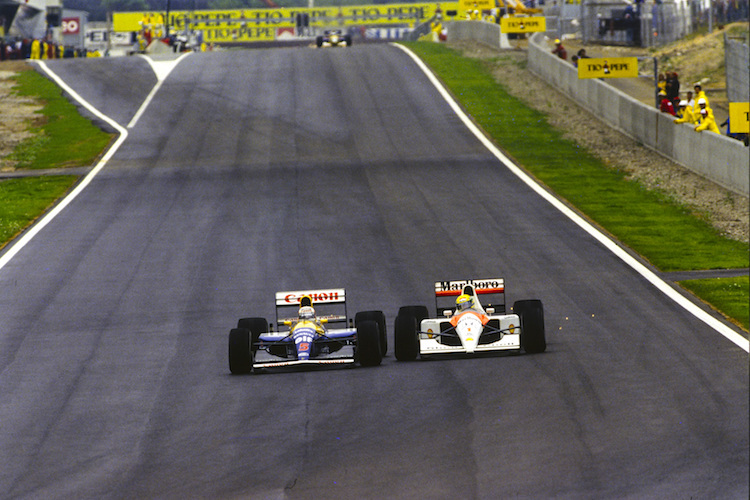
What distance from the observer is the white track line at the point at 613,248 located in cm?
1822

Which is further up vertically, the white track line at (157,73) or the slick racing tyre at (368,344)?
the white track line at (157,73)

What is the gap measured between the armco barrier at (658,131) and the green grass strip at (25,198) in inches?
705

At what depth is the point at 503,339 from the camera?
16.8 m

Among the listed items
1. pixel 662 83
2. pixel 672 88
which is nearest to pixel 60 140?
pixel 662 83

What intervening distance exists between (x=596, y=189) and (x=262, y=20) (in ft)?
363

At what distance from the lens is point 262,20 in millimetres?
138000

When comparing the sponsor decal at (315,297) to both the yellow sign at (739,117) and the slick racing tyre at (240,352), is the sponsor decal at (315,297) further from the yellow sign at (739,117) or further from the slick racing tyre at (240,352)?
the yellow sign at (739,117)

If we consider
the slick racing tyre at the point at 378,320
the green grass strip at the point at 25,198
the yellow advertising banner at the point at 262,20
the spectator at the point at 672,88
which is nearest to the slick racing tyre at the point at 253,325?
the slick racing tyre at the point at 378,320

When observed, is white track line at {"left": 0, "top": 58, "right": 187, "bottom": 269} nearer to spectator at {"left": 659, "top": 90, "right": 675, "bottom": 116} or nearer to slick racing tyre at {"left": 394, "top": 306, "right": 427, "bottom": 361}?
slick racing tyre at {"left": 394, "top": 306, "right": 427, "bottom": 361}

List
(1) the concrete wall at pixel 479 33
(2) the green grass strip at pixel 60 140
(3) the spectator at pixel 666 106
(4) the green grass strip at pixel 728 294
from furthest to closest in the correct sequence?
1. (1) the concrete wall at pixel 479 33
2. (2) the green grass strip at pixel 60 140
3. (3) the spectator at pixel 666 106
4. (4) the green grass strip at pixel 728 294

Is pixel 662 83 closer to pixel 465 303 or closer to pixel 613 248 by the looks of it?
pixel 613 248

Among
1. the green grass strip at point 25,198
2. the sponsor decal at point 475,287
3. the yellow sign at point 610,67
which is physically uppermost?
the yellow sign at point 610,67

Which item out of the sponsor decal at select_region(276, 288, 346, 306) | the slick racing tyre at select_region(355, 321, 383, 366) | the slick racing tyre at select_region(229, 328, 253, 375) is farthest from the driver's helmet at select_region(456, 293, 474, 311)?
the slick racing tyre at select_region(229, 328, 253, 375)

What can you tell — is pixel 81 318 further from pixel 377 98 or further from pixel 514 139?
pixel 377 98
